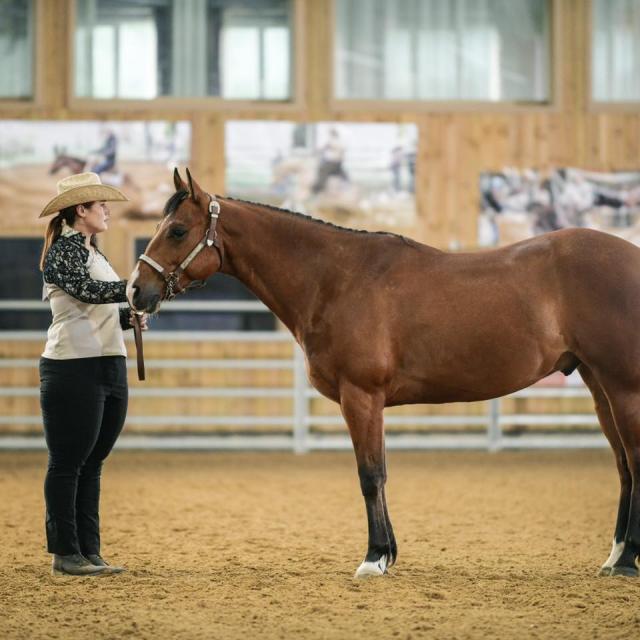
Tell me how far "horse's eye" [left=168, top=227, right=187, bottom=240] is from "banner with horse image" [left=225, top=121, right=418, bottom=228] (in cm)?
527

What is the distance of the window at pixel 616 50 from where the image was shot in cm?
974

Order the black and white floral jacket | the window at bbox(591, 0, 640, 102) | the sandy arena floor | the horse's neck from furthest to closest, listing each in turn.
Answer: the window at bbox(591, 0, 640, 102), the horse's neck, the black and white floral jacket, the sandy arena floor

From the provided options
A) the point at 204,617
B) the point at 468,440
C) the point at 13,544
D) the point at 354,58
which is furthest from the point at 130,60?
the point at 204,617

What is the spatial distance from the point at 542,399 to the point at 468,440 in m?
0.91

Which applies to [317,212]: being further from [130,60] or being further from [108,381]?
[108,381]

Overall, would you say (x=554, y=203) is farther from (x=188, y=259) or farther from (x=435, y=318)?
(x=188, y=259)

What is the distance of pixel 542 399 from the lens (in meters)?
9.62

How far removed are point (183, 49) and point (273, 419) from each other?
3437mm

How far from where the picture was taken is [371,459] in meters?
4.10

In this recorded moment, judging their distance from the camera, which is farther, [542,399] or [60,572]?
[542,399]

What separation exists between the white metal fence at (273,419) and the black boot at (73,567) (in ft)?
14.7

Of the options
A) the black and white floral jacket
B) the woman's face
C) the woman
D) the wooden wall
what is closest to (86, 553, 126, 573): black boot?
the woman

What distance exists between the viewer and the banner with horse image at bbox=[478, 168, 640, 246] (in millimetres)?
9516

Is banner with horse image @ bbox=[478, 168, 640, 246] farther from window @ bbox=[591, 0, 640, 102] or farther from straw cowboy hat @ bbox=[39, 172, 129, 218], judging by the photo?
straw cowboy hat @ bbox=[39, 172, 129, 218]
